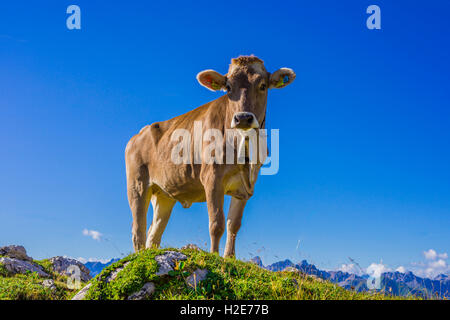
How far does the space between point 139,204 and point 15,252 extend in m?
6.60

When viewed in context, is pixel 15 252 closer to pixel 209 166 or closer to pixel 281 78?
pixel 209 166

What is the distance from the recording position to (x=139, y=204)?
12.9 metres

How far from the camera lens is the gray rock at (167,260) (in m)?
7.03

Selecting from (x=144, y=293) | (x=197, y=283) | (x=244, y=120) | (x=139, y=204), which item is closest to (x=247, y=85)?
(x=244, y=120)

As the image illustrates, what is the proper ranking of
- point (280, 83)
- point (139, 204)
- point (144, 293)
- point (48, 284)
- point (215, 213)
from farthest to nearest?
1. point (139, 204)
2. point (48, 284)
3. point (280, 83)
4. point (215, 213)
5. point (144, 293)

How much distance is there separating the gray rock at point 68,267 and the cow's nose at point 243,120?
395 inches

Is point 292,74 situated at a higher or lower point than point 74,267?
higher

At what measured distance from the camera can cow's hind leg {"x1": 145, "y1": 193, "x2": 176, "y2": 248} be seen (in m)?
13.5

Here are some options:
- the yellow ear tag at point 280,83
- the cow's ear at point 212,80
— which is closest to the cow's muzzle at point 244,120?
the cow's ear at point 212,80
